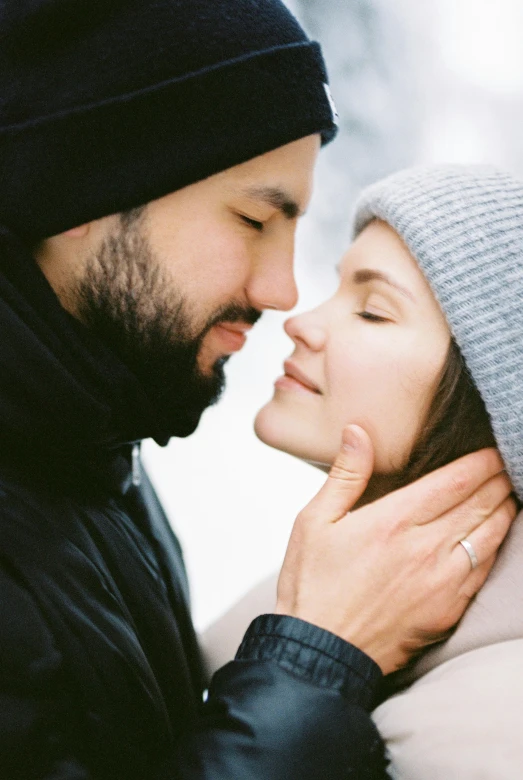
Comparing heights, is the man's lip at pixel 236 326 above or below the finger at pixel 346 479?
above

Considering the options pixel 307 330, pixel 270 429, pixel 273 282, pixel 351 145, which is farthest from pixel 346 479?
pixel 351 145

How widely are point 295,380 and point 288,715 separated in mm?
531

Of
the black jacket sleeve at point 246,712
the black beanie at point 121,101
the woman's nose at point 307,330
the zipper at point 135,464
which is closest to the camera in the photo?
the black jacket sleeve at point 246,712

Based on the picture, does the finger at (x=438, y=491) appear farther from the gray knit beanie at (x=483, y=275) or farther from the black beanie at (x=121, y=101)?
the black beanie at (x=121, y=101)

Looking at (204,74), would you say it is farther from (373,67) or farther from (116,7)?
(373,67)

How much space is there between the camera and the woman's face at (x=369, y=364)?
935 millimetres

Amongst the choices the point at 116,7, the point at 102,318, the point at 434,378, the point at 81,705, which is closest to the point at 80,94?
the point at 116,7

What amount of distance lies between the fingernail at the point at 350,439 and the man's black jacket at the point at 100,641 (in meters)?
0.27

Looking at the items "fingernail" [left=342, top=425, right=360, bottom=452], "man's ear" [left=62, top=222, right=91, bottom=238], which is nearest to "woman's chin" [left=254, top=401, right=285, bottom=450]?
"fingernail" [left=342, top=425, right=360, bottom=452]

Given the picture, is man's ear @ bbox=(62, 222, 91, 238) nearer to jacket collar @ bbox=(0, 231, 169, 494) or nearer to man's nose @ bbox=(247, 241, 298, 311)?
jacket collar @ bbox=(0, 231, 169, 494)

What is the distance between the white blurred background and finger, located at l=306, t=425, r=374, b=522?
0.73 m

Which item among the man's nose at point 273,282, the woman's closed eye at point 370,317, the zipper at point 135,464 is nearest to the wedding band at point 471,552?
the woman's closed eye at point 370,317

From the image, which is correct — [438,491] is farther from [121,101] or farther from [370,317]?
[121,101]

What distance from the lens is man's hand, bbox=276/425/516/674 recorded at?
80cm
